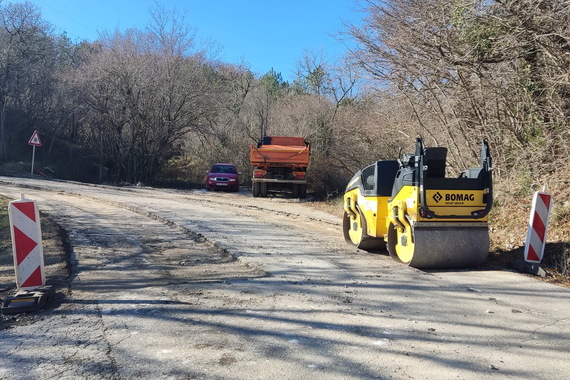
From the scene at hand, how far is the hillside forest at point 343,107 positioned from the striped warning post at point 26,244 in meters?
7.48

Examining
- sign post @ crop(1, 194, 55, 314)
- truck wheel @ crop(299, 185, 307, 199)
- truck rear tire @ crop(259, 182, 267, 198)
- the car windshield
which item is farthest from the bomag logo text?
the car windshield

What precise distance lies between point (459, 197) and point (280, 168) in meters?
14.3

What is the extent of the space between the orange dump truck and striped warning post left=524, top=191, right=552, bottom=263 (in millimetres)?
13976

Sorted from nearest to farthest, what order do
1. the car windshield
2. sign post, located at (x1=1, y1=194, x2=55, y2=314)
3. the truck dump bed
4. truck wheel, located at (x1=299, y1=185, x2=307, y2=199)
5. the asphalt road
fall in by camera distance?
the asphalt road < sign post, located at (x1=1, y1=194, x2=55, y2=314) < the truck dump bed < truck wheel, located at (x1=299, y1=185, x2=307, y2=199) < the car windshield

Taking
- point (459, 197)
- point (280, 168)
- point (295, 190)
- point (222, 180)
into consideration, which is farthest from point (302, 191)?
point (459, 197)

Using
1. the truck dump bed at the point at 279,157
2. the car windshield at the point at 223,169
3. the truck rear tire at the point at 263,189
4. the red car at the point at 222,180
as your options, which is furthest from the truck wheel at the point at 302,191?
the car windshield at the point at 223,169

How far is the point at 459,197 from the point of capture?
719cm

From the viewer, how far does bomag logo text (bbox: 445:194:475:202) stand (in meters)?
7.14

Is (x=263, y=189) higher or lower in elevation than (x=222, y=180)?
lower

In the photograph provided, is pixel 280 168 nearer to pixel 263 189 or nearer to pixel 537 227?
pixel 263 189

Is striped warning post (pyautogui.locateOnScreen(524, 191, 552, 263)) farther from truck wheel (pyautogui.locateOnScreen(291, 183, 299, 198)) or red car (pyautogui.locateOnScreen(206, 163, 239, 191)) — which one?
red car (pyautogui.locateOnScreen(206, 163, 239, 191))

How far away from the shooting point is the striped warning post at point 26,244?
17.8ft

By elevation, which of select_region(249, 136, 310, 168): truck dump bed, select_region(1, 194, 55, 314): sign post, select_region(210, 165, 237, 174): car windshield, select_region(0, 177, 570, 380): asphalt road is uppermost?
select_region(249, 136, 310, 168): truck dump bed

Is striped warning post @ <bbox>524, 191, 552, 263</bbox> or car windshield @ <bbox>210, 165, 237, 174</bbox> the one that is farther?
car windshield @ <bbox>210, 165, 237, 174</bbox>
